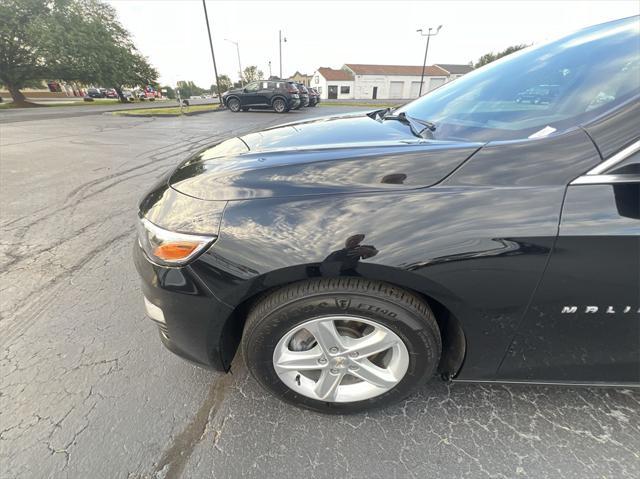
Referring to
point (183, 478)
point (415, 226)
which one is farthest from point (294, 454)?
point (415, 226)

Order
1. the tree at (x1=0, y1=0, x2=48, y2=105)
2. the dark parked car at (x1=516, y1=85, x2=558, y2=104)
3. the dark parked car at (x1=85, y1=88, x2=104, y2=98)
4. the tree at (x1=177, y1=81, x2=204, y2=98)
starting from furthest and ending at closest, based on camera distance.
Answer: the tree at (x1=177, y1=81, x2=204, y2=98), the dark parked car at (x1=85, y1=88, x2=104, y2=98), the tree at (x1=0, y1=0, x2=48, y2=105), the dark parked car at (x1=516, y1=85, x2=558, y2=104)

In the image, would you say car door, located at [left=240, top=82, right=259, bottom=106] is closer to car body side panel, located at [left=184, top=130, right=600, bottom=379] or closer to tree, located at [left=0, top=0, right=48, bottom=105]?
car body side panel, located at [left=184, top=130, right=600, bottom=379]

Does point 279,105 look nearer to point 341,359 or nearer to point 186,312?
point 186,312

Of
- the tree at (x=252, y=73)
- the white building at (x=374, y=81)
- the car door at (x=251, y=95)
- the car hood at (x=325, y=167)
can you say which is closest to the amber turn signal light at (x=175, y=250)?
the car hood at (x=325, y=167)

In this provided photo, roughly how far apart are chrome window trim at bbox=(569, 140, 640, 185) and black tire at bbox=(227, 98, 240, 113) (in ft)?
69.3

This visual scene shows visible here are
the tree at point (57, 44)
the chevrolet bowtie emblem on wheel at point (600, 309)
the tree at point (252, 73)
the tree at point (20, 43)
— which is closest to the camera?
the chevrolet bowtie emblem on wheel at point (600, 309)

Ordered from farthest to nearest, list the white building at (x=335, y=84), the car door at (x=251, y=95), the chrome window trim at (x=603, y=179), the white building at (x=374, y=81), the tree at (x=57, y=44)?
the white building at (x=335, y=84)
the white building at (x=374, y=81)
the tree at (x=57, y=44)
the car door at (x=251, y=95)
the chrome window trim at (x=603, y=179)

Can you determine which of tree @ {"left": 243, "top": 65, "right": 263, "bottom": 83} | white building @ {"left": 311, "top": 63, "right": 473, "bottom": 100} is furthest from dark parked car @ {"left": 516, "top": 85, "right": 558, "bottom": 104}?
tree @ {"left": 243, "top": 65, "right": 263, "bottom": 83}

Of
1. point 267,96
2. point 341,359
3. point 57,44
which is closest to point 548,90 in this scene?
point 341,359

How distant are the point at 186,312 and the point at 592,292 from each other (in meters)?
1.67

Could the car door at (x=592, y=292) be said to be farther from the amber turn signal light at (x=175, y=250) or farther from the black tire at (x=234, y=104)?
the black tire at (x=234, y=104)

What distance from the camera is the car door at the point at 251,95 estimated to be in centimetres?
1872

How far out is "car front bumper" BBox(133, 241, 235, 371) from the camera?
4.42 feet

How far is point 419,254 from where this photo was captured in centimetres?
119
